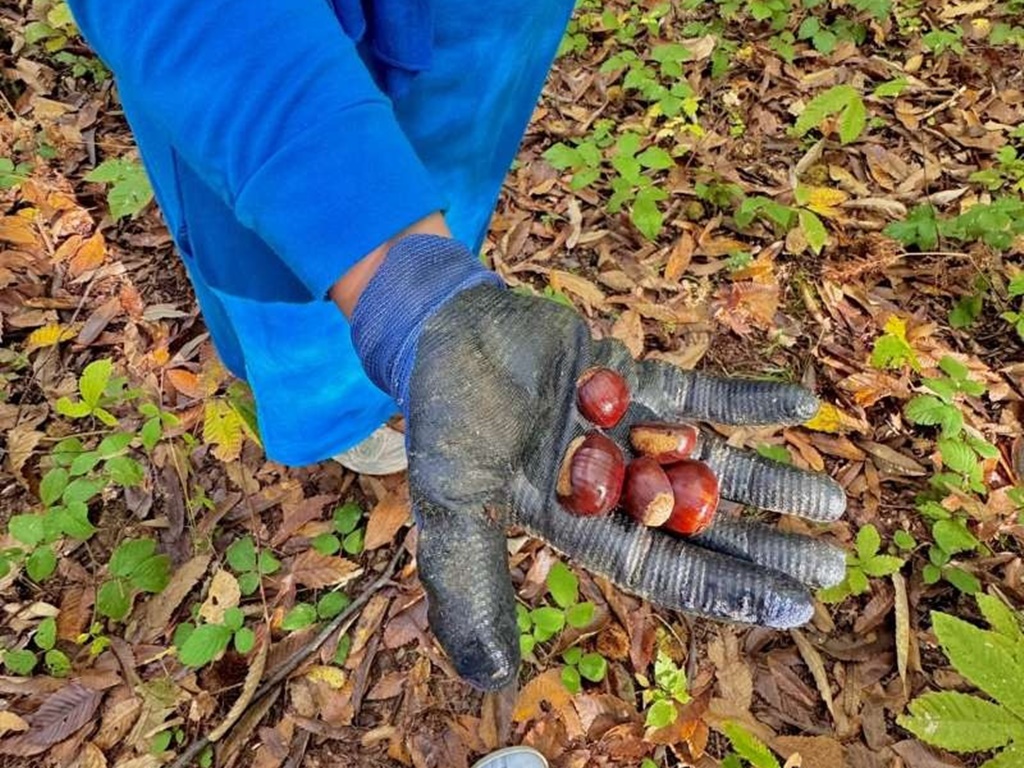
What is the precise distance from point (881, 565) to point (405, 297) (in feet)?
5.54

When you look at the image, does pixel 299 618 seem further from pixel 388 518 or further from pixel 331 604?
pixel 388 518

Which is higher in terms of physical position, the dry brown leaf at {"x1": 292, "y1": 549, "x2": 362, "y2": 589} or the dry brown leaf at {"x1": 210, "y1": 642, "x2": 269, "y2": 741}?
the dry brown leaf at {"x1": 292, "y1": 549, "x2": 362, "y2": 589}

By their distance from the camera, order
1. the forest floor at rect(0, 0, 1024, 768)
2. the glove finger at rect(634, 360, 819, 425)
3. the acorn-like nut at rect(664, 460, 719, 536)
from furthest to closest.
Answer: the forest floor at rect(0, 0, 1024, 768) < the glove finger at rect(634, 360, 819, 425) < the acorn-like nut at rect(664, 460, 719, 536)

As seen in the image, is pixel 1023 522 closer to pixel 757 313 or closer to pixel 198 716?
pixel 757 313

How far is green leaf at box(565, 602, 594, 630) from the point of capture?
232cm

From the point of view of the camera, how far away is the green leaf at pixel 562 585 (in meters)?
2.32

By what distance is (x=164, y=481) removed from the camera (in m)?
2.66

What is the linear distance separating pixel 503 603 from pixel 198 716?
1.43 m

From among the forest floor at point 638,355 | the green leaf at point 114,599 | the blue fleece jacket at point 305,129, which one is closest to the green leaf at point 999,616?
the forest floor at point 638,355

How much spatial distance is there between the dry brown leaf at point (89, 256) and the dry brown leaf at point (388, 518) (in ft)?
5.32

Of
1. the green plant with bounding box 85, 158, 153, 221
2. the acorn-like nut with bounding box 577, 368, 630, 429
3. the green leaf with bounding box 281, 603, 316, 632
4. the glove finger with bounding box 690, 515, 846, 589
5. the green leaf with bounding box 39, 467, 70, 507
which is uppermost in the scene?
the acorn-like nut with bounding box 577, 368, 630, 429

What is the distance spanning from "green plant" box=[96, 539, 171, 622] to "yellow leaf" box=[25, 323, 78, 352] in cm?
102

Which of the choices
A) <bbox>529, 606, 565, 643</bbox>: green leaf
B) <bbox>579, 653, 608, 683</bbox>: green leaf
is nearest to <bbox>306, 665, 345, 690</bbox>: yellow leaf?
<bbox>529, 606, 565, 643</bbox>: green leaf

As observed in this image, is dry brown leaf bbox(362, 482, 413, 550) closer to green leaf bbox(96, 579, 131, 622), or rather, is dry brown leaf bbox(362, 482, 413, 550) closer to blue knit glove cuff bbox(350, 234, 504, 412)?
green leaf bbox(96, 579, 131, 622)
